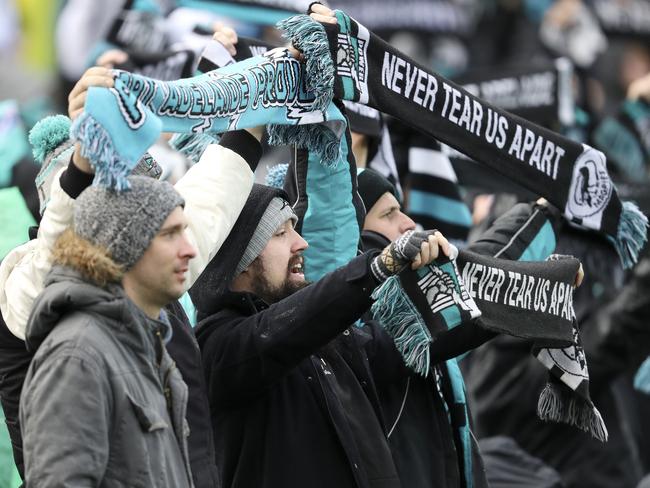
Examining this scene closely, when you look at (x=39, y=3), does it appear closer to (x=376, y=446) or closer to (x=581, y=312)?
(x=581, y=312)

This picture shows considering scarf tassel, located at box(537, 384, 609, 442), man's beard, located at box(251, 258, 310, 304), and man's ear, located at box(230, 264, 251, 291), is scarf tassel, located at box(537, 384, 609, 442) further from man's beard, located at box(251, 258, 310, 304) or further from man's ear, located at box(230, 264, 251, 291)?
man's ear, located at box(230, 264, 251, 291)

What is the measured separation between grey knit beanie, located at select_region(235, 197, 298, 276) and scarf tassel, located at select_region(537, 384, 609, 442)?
1080 mm

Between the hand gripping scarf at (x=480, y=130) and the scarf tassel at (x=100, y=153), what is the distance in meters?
0.96

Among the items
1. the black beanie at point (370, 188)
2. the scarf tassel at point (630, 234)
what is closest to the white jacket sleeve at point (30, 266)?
the black beanie at point (370, 188)

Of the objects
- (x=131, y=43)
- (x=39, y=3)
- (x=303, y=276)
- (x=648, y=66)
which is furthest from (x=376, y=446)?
(x=648, y=66)

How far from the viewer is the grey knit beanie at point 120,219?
12.2ft

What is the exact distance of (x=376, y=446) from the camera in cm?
464

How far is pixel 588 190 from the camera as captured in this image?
5.40 meters

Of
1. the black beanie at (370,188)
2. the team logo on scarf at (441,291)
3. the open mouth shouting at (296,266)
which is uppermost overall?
the black beanie at (370,188)

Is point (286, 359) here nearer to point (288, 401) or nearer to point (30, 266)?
point (288, 401)

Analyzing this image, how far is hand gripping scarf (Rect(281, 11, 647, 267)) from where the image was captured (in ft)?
15.5

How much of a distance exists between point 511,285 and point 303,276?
62cm

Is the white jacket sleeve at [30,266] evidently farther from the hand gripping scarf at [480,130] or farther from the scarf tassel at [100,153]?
the hand gripping scarf at [480,130]

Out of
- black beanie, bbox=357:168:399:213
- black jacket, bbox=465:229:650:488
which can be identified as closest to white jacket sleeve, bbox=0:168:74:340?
black beanie, bbox=357:168:399:213
